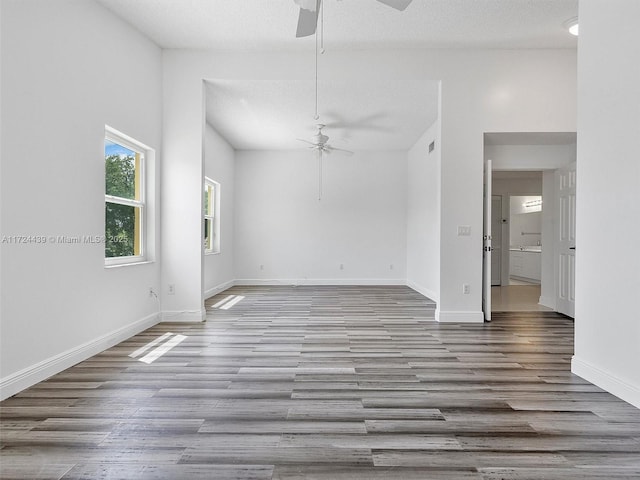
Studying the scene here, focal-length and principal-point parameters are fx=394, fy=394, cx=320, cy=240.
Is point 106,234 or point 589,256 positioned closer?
point 589,256

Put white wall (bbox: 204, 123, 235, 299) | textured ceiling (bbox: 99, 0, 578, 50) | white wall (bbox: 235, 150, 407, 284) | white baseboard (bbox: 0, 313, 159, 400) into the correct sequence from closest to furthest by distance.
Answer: white baseboard (bbox: 0, 313, 159, 400) < textured ceiling (bbox: 99, 0, 578, 50) < white wall (bbox: 204, 123, 235, 299) < white wall (bbox: 235, 150, 407, 284)

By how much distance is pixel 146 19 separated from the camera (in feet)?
13.6

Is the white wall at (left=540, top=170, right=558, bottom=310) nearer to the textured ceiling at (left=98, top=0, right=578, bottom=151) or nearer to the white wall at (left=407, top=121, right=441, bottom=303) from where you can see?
the white wall at (left=407, top=121, right=441, bottom=303)

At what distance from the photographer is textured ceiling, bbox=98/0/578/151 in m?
3.91

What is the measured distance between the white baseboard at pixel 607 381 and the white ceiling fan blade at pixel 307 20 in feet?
10.0

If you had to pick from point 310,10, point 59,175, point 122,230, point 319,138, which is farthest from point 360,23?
point 122,230

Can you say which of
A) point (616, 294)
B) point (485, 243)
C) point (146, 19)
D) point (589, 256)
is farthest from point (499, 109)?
point (146, 19)

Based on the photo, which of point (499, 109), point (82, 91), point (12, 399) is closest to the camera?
point (12, 399)

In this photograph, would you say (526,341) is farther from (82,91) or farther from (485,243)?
(82,91)

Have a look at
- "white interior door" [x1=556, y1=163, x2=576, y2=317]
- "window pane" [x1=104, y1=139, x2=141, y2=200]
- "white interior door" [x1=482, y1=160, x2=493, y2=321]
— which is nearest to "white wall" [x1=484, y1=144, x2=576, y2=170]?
"white interior door" [x1=556, y1=163, x2=576, y2=317]

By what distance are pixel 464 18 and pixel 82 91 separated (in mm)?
3767

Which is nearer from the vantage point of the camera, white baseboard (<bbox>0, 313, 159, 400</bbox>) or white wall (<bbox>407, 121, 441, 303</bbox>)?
white baseboard (<bbox>0, 313, 159, 400</bbox>)

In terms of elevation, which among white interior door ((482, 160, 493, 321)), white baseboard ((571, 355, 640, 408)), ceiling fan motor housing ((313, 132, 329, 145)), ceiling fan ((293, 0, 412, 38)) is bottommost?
white baseboard ((571, 355, 640, 408))

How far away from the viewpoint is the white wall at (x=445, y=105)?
486 centimetres
